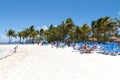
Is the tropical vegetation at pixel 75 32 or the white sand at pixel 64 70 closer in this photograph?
the white sand at pixel 64 70

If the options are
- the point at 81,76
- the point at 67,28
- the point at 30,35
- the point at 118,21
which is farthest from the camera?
the point at 30,35

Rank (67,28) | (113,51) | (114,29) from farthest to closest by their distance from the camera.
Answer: (67,28) < (114,29) < (113,51)

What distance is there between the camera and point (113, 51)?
18891mm

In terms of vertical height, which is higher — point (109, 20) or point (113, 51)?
point (109, 20)

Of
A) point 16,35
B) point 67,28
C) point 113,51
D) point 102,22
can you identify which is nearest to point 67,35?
point 67,28

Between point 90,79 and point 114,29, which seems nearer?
point 90,79

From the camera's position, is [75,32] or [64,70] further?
→ [75,32]

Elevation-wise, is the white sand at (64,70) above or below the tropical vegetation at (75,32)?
below

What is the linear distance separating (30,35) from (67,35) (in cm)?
3132

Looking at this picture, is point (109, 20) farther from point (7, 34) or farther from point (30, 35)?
point (7, 34)

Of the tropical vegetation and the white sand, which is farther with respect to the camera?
the tropical vegetation

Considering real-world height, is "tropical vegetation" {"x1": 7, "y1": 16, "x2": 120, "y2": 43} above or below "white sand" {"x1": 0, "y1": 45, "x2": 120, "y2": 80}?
above

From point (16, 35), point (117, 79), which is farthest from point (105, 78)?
point (16, 35)

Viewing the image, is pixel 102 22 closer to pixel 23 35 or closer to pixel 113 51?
pixel 113 51
